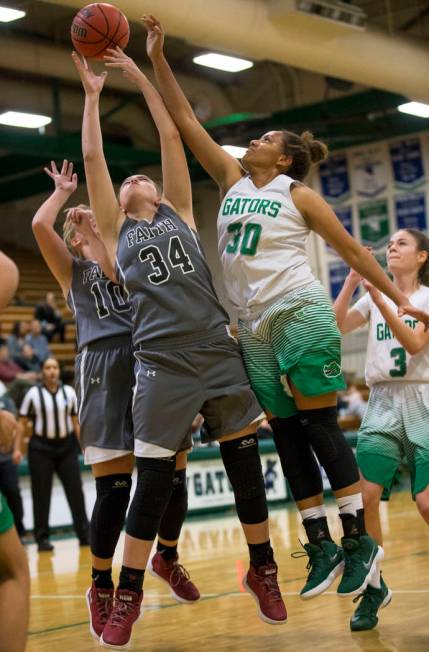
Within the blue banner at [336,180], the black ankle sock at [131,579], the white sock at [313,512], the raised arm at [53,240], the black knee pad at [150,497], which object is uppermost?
the blue banner at [336,180]

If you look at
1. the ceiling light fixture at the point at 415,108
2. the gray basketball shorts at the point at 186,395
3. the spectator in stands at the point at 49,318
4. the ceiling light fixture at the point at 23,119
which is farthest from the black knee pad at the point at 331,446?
the spectator in stands at the point at 49,318

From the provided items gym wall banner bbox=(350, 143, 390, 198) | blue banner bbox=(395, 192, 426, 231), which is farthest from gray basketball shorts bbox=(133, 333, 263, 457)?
gym wall banner bbox=(350, 143, 390, 198)

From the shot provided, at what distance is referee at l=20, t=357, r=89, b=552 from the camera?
10766 mm

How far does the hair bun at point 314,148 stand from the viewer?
503cm

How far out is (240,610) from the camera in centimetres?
577

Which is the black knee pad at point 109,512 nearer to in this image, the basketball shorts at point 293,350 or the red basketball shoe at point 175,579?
the red basketball shoe at point 175,579

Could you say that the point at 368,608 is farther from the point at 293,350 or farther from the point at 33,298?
the point at 33,298

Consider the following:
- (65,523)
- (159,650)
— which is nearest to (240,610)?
(159,650)

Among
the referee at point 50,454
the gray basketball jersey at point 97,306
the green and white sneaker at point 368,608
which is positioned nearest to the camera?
the green and white sneaker at point 368,608

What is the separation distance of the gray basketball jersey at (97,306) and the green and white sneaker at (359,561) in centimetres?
144

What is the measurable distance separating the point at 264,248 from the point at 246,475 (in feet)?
3.33

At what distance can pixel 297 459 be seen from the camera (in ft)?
15.6

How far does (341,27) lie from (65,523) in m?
7.28

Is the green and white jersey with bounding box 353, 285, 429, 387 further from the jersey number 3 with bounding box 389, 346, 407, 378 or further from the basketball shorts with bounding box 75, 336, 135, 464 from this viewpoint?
the basketball shorts with bounding box 75, 336, 135, 464
